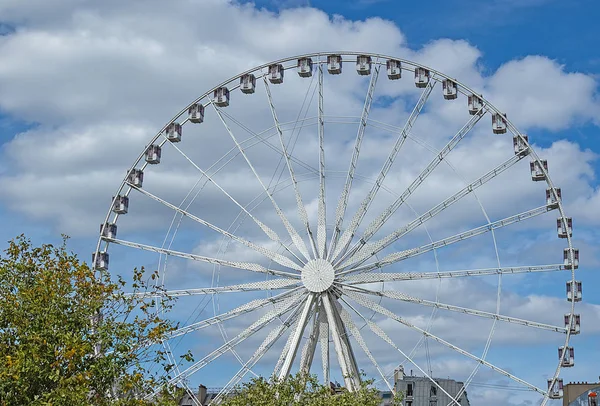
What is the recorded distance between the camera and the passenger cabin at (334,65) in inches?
2564

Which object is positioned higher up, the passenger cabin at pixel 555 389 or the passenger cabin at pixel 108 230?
the passenger cabin at pixel 108 230

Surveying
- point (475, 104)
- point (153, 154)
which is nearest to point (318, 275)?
point (475, 104)

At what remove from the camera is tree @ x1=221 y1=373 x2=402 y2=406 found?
52375 mm

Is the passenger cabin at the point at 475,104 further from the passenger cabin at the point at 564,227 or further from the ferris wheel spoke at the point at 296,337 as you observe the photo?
the ferris wheel spoke at the point at 296,337

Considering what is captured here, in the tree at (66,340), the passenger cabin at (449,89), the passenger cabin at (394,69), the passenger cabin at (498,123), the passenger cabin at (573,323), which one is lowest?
the tree at (66,340)

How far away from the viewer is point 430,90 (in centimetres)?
6366

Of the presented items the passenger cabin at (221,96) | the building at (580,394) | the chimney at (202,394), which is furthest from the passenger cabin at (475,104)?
the chimney at (202,394)

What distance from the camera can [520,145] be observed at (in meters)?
63.4

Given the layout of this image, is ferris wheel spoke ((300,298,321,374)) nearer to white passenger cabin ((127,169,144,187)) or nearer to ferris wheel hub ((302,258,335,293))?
ferris wheel hub ((302,258,335,293))

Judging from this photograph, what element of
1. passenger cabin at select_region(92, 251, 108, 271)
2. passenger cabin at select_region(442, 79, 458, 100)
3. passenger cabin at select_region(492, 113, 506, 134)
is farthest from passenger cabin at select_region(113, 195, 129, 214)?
passenger cabin at select_region(492, 113, 506, 134)

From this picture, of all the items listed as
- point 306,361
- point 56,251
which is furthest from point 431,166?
point 56,251

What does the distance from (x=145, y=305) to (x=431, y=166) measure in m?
25.1

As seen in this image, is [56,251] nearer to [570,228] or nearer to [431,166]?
[431,166]

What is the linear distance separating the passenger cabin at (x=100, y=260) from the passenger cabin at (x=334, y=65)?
16281 millimetres
